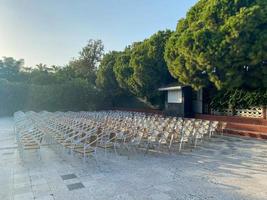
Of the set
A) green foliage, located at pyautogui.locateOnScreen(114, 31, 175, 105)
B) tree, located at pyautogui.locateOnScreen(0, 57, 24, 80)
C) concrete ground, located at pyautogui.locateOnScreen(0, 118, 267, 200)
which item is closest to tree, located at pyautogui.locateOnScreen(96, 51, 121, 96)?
green foliage, located at pyautogui.locateOnScreen(114, 31, 175, 105)

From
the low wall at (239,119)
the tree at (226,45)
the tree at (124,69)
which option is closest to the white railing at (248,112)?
the low wall at (239,119)

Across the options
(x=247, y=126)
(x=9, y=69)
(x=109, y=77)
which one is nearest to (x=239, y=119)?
(x=247, y=126)

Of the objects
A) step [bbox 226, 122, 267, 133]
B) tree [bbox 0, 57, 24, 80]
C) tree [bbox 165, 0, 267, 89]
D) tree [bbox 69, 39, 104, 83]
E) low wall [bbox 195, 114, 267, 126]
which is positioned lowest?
step [bbox 226, 122, 267, 133]

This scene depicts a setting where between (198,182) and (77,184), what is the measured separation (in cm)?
251

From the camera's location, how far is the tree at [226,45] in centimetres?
926

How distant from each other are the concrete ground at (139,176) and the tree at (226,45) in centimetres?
410

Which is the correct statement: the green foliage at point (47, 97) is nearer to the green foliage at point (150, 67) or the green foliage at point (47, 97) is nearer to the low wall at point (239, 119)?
the green foliage at point (150, 67)

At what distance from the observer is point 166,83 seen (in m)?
17.8

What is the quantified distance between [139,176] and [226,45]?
7.25 metres

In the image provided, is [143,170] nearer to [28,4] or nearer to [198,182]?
[198,182]

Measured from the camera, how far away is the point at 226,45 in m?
9.71

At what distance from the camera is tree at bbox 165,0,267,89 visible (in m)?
9.26

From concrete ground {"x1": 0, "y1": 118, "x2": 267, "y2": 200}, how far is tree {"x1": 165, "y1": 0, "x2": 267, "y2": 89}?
4097 millimetres

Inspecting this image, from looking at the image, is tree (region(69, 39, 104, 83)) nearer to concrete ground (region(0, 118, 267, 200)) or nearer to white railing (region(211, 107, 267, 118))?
white railing (region(211, 107, 267, 118))
